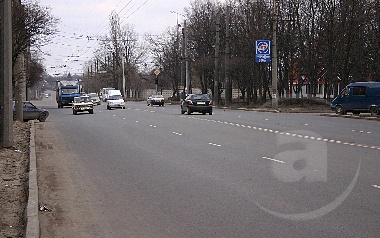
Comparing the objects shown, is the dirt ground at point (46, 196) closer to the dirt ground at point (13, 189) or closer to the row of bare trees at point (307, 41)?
the dirt ground at point (13, 189)

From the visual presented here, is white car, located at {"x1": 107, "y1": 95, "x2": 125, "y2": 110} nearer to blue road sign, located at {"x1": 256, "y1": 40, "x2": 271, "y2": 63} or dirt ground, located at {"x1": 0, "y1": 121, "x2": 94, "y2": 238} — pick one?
blue road sign, located at {"x1": 256, "y1": 40, "x2": 271, "y2": 63}

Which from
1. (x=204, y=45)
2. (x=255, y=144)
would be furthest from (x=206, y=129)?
(x=204, y=45)

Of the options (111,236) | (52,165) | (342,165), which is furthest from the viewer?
(52,165)

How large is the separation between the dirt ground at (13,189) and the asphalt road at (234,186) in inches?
43.9

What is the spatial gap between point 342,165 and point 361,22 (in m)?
41.2

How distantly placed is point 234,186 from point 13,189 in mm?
4121

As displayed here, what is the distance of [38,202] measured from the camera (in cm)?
1027

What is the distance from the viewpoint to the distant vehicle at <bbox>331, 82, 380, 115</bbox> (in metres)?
39.2

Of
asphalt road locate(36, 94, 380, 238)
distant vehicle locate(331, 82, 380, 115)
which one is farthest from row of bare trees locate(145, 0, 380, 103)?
asphalt road locate(36, 94, 380, 238)

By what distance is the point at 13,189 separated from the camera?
38.3ft

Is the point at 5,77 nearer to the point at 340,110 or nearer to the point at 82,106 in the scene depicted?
the point at 340,110

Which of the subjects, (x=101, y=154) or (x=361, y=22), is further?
(x=361, y=22)

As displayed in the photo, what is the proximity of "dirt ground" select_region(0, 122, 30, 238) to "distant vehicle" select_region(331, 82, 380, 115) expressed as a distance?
83.3ft

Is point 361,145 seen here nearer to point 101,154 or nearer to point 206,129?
point 101,154
